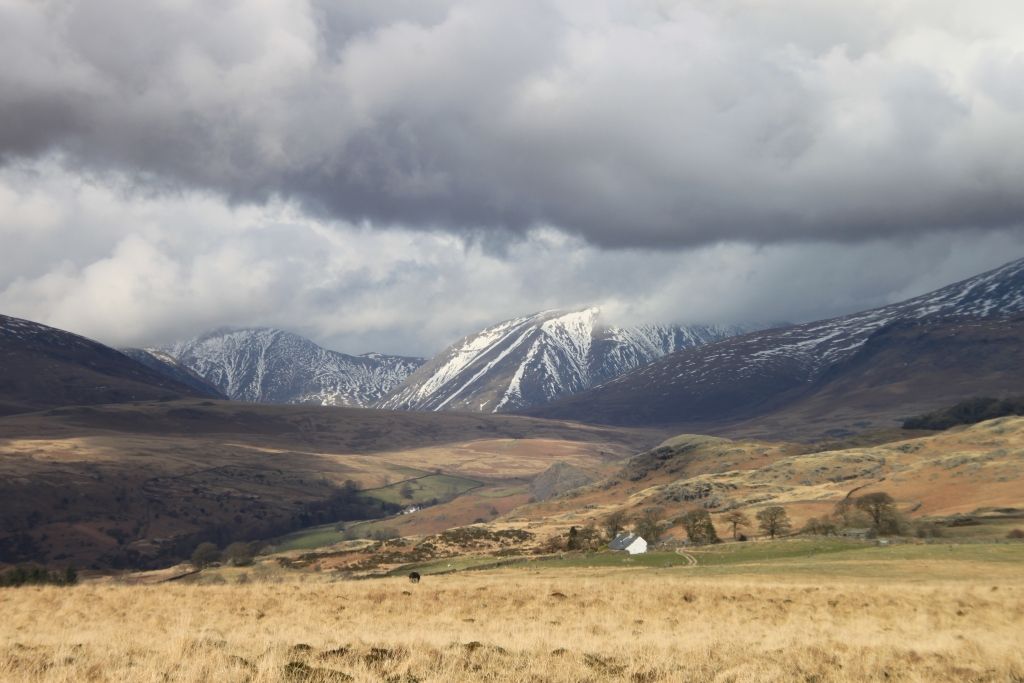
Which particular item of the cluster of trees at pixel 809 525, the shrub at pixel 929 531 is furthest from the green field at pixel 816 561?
the cluster of trees at pixel 809 525

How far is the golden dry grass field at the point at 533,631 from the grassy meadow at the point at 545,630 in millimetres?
80

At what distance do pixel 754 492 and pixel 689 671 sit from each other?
479 ft

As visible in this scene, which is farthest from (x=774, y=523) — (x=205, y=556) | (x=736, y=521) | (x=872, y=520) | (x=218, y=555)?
(x=218, y=555)

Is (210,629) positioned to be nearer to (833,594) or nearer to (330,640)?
(330,640)

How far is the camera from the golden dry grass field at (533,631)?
18.0 m

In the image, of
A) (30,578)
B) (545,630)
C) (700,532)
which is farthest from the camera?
(700,532)

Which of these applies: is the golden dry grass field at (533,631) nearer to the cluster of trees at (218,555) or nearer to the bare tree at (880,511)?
the bare tree at (880,511)

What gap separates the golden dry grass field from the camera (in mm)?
18047

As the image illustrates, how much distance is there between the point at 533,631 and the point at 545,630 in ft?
2.29

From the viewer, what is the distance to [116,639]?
23344 millimetres

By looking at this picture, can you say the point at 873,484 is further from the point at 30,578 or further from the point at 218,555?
the point at 218,555

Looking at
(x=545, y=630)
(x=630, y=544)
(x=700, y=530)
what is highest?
(x=545, y=630)

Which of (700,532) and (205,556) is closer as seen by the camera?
(700,532)

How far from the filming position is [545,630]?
89.5 ft
